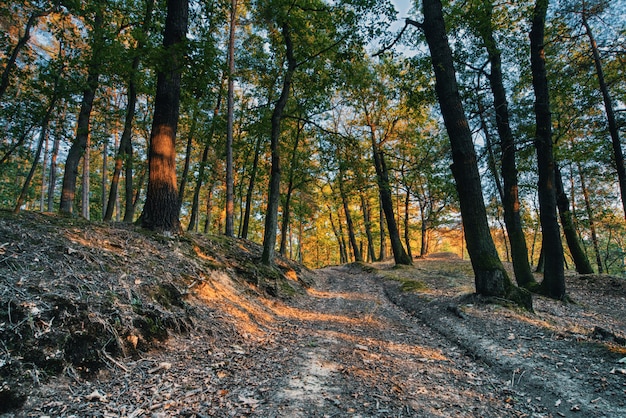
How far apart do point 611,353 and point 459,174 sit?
4154 mm

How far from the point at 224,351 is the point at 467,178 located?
5.99 meters

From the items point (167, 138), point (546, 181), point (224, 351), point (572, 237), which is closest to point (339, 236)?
point (572, 237)

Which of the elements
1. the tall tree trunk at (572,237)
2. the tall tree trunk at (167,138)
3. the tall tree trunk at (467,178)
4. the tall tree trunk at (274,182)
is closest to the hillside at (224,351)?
the tall tree trunk at (467,178)

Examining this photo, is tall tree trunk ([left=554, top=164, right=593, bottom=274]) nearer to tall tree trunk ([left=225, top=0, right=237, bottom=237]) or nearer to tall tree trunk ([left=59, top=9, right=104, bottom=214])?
tall tree trunk ([left=225, top=0, right=237, bottom=237])

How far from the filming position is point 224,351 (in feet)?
13.6

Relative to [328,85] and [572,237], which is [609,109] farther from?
[328,85]

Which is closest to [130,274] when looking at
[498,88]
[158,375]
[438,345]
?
[158,375]

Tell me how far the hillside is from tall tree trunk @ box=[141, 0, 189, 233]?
1064 millimetres

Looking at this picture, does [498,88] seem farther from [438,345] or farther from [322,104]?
[438,345]

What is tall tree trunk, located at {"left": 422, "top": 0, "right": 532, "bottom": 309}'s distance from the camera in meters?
6.27

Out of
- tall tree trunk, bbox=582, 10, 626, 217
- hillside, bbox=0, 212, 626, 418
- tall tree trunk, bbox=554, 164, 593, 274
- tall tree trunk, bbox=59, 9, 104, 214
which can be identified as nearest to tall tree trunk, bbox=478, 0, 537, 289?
tall tree trunk, bbox=582, 10, 626, 217

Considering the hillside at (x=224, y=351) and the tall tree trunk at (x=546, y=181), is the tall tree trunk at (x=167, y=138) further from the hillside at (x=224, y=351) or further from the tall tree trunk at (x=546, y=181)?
the tall tree trunk at (x=546, y=181)

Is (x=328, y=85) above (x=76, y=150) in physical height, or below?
above

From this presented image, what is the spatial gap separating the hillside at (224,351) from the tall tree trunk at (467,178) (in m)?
0.66
